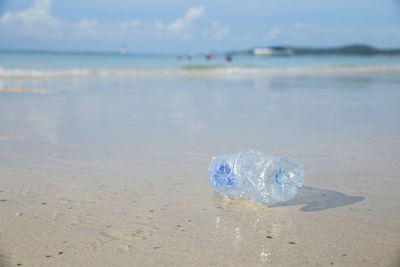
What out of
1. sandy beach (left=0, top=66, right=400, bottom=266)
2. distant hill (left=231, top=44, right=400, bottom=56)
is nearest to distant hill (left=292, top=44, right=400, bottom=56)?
distant hill (left=231, top=44, right=400, bottom=56)

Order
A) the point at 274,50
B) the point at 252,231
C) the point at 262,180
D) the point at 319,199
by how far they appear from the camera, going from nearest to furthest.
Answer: the point at 252,231, the point at 262,180, the point at 319,199, the point at 274,50

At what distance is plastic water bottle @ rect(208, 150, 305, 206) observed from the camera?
2.93m

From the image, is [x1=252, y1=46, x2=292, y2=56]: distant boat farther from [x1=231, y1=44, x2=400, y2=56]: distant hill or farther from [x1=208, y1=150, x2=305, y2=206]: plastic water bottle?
[x1=208, y1=150, x2=305, y2=206]: plastic water bottle

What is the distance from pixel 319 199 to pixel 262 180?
50cm

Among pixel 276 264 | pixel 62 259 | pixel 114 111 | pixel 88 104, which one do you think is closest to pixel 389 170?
pixel 276 264

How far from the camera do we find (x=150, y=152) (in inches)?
179

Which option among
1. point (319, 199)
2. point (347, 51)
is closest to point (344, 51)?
point (347, 51)

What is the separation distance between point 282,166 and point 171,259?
1.22 meters

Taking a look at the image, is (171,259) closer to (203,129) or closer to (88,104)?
(203,129)

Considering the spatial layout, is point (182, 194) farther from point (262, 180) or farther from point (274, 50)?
point (274, 50)

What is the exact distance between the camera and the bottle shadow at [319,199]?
2.94 metres

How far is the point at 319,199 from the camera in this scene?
3088 mm

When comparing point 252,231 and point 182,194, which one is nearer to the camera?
point 252,231

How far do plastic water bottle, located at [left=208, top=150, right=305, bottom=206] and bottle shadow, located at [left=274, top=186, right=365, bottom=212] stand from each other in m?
0.10
